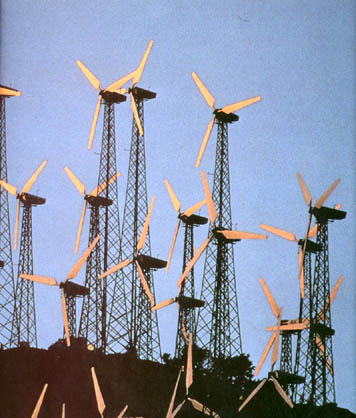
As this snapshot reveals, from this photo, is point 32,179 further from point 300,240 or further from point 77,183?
point 300,240

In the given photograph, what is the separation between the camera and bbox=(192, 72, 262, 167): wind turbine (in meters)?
88.2

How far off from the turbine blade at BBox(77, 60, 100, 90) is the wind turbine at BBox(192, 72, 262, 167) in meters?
10.3

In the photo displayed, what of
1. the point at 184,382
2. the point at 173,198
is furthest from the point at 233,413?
the point at 173,198

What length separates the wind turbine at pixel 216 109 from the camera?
88.2 metres

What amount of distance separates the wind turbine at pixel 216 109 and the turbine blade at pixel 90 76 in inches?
404

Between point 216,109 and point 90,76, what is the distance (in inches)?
563

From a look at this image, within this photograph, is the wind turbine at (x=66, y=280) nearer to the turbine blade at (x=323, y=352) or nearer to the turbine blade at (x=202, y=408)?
the turbine blade at (x=202, y=408)

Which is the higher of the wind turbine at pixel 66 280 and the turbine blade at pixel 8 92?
the turbine blade at pixel 8 92

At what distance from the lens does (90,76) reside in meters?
96.9

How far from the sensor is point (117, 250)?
307ft

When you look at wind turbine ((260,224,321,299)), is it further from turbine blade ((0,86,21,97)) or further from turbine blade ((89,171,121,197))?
turbine blade ((0,86,21,97))

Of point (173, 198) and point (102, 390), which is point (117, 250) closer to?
point (173, 198)

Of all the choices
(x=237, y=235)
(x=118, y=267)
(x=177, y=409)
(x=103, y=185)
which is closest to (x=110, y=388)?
(x=177, y=409)

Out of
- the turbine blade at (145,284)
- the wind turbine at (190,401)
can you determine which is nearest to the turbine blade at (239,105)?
the turbine blade at (145,284)
